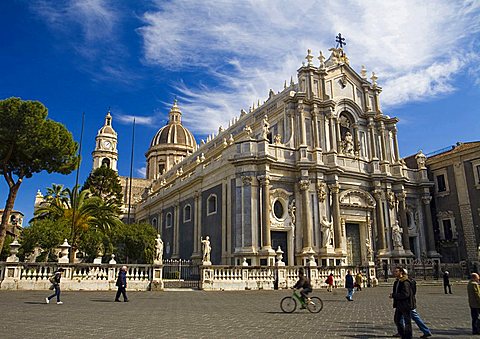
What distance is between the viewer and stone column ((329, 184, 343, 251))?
30812mm

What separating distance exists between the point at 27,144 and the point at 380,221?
2695 centimetres

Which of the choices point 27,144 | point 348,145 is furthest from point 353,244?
point 27,144

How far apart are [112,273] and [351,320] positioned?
48.3ft

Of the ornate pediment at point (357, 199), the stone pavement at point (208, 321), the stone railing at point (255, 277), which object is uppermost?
the ornate pediment at point (357, 199)

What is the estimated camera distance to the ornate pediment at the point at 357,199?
107 feet

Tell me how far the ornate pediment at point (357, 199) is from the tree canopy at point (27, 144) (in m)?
20.6

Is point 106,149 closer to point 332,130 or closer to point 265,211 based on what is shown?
point 332,130

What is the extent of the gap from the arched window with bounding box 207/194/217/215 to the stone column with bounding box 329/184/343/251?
9.11 meters

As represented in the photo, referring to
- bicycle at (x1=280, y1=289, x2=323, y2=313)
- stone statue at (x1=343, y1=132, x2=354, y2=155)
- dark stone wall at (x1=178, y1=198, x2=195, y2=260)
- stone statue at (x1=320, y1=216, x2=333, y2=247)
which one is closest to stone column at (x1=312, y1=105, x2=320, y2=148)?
stone statue at (x1=343, y1=132, x2=354, y2=155)

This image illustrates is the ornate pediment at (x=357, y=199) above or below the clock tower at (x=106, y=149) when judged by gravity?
below

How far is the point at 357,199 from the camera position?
33.7 metres

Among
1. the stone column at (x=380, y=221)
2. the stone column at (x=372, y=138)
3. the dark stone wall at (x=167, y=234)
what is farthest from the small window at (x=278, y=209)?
the dark stone wall at (x=167, y=234)

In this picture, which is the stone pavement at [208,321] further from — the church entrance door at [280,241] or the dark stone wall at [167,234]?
the dark stone wall at [167,234]

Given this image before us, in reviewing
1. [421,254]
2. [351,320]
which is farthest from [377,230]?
[351,320]
